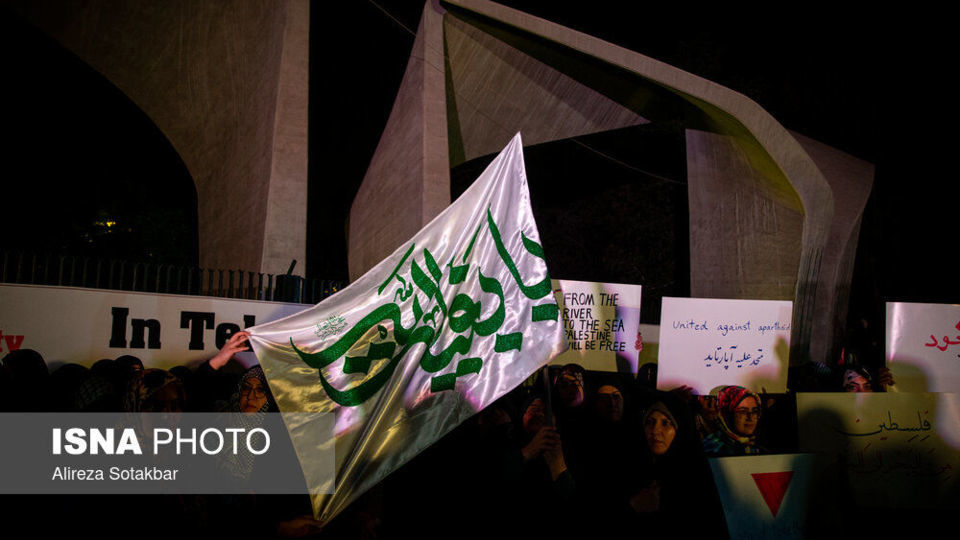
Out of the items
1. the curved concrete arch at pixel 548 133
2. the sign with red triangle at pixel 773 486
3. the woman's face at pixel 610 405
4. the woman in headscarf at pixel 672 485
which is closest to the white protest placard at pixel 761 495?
the sign with red triangle at pixel 773 486

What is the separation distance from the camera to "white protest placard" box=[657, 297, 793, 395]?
5.03 meters

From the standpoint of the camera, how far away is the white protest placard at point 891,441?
393 centimetres

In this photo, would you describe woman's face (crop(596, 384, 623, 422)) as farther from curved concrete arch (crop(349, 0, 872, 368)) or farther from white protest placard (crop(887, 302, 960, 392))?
Result: curved concrete arch (crop(349, 0, 872, 368))

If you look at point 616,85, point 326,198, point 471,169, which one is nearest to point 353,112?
point 326,198

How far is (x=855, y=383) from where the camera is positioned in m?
5.30

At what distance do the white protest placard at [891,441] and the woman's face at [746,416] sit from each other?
262mm

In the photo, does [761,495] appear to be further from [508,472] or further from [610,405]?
[508,472]

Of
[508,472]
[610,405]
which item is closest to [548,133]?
[610,405]

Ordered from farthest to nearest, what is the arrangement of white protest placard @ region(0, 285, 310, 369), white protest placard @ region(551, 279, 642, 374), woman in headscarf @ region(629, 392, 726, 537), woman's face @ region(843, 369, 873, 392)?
1. white protest placard @ region(551, 279, 642, 374)
2. white protest placard @ region(0, 285, 310, 369)
3. woman's face @ region(843, 369, 873, 392)
4. woman in headscarf @ region(629, 392, 726, 537)

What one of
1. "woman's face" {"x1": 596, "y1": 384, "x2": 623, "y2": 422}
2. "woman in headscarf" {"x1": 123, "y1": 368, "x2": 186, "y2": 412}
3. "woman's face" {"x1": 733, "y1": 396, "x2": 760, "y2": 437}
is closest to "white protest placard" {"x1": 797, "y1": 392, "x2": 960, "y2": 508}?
"woman's face" {"x1": 733, "y1": 396, "x2": 760, "y2": 437}

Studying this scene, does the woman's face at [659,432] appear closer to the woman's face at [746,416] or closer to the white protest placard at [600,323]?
the woman's face at [746,416]

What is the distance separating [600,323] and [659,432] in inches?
108

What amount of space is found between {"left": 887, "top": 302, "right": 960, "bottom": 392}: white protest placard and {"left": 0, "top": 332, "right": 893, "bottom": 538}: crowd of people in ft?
8.86

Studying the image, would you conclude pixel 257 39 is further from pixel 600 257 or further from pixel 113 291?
pixel 600 257
